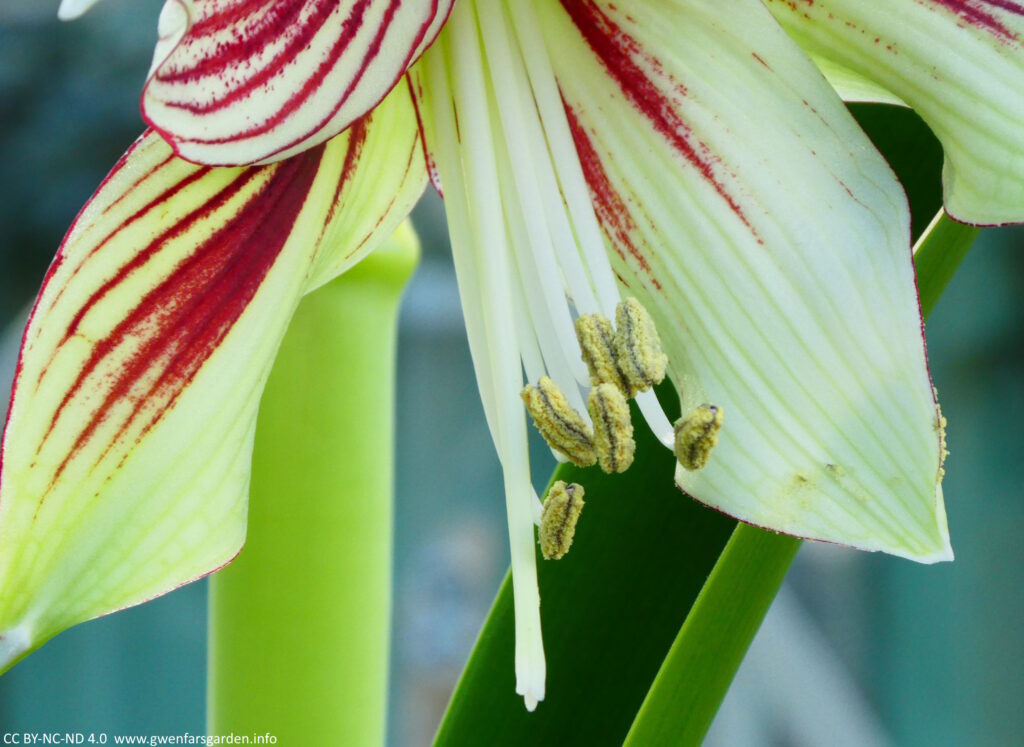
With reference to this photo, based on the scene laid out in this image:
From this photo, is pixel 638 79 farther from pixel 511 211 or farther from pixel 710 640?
pixel 710 640

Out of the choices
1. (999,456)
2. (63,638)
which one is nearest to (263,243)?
(63,638)

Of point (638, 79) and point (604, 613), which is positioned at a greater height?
point (638, 79)

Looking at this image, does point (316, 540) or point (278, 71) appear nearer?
point (278, 71)

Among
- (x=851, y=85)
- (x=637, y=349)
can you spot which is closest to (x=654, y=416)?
(x=637, y=349)

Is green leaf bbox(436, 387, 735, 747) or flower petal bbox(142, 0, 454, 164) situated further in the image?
green leaf bbox(436, 387, 735, 747)

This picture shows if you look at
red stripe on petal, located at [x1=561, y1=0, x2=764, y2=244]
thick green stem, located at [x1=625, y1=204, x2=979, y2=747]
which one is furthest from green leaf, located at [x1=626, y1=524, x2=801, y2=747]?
red stripe on petal, located at [x1=561, y1=0, x2=764, y2=244]

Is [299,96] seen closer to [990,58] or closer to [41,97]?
[990,58]

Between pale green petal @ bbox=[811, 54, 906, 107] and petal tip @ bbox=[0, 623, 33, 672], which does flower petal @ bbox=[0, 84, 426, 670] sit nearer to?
petal tip @ bbox=[0, 623, 33, 672]
